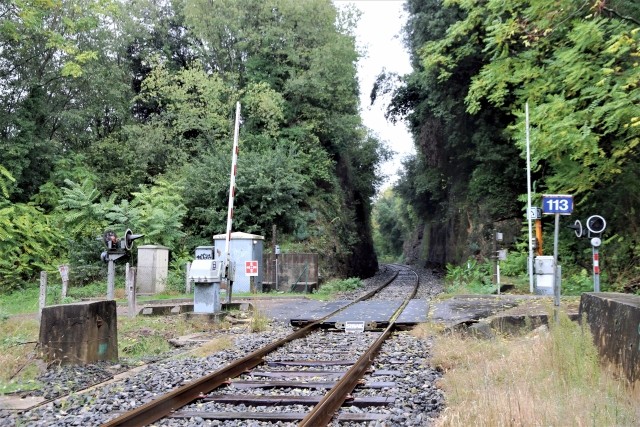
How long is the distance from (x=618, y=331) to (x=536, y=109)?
994cm

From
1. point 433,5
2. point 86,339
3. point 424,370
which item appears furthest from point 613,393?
point 433,5

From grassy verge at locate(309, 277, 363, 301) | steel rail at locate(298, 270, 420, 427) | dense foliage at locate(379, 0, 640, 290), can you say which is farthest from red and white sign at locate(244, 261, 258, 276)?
steel rail at locate(298, 270, 420, 427)

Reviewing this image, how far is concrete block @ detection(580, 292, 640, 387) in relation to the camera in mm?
4962

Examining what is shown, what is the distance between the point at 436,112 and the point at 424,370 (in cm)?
2200

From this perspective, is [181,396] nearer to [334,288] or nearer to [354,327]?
[354,327]

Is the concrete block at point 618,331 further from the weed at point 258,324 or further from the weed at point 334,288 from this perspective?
the weed at point 334,288

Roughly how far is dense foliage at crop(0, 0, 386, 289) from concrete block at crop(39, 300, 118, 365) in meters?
14.5

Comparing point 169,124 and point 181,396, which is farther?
point 169,124

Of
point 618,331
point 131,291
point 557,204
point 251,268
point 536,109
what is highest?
point 536,109

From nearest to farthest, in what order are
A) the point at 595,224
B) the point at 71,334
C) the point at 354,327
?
1. the point at 71,334
2. the point at 595,224
3. the point at 354,327

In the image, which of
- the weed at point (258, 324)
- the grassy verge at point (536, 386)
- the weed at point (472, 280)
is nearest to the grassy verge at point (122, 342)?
the weed at point (258, 324)

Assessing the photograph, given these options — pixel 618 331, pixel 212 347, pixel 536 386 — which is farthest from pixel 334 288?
pixel 536 386

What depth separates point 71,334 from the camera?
771 cm

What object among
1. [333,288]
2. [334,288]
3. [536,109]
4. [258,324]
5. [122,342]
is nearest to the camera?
[122,342]
